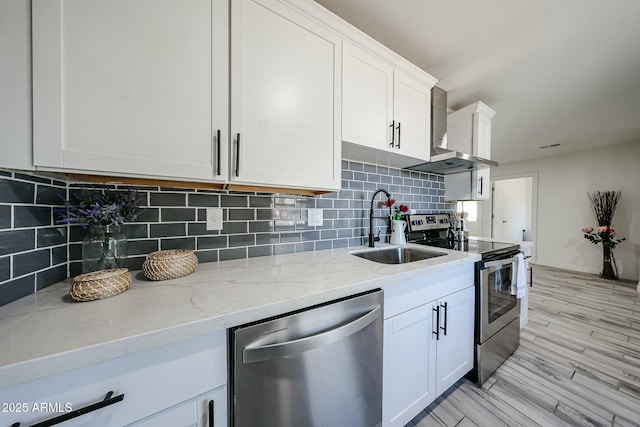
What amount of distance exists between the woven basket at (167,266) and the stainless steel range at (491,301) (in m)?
1.63

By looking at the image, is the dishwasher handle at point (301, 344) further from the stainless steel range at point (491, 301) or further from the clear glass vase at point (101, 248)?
the stainless steel range at point (491, 301)

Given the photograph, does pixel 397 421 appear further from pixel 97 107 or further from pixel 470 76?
pixel 470 76

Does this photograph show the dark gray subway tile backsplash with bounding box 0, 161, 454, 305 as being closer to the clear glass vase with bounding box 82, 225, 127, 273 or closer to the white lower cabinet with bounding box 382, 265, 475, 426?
the clear glass vase with bounding box 82, 225, 127, 273

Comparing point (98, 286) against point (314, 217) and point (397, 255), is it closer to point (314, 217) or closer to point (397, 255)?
point (314, 217)

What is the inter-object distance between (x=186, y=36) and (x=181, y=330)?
104 cm

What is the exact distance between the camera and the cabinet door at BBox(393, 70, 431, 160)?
1494 mm

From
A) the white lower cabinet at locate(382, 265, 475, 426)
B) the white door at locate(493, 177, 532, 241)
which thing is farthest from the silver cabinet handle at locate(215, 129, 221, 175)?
the white door at locate(493, 177, 532, 241)

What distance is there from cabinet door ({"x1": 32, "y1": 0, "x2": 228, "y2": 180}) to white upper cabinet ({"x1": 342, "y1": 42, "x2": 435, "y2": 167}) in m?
0.69

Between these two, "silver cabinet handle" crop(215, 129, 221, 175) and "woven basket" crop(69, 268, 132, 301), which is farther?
"silver cabinet handle" crop(215, 129, 221, 175)

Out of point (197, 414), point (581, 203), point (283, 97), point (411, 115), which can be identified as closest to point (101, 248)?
point (197, 414)

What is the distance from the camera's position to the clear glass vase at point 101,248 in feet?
2.89

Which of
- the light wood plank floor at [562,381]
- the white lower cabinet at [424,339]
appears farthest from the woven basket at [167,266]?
the light wood plank floor at [562,381]

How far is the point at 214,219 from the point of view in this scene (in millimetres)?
1211

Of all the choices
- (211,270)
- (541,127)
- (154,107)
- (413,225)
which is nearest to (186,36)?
(154,107)
